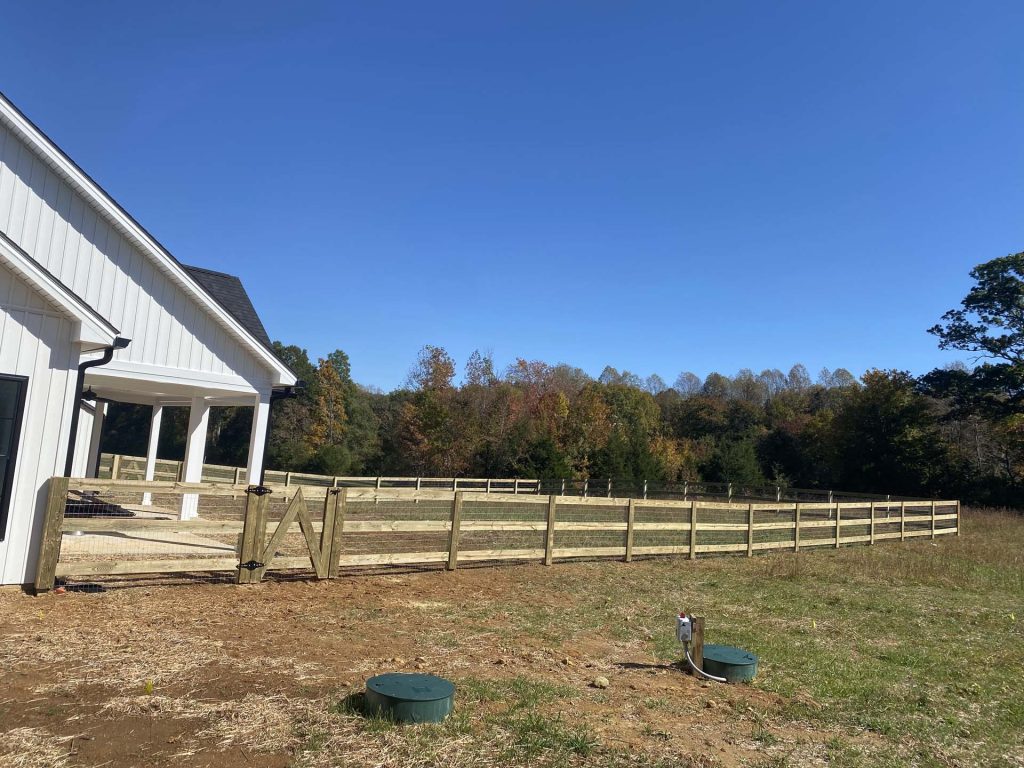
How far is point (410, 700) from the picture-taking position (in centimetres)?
437

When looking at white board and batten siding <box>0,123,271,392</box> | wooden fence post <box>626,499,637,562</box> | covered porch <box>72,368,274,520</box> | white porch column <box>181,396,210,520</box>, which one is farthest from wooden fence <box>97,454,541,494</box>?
wooden fence post <box>626,499,637,562</box>

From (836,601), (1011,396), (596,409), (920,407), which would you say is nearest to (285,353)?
(596,409)

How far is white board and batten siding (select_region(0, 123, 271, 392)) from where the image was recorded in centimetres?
1122

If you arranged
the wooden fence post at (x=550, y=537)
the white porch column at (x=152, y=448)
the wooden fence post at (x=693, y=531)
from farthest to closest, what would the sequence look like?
the white porch column at (x=152, y=448), the wooden fence post at (x=693, y=531), the wooden fence post at (x=550, y=537)

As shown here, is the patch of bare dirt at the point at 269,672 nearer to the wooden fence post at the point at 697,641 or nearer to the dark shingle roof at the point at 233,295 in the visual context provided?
the wooden fence post at the point at 697,641

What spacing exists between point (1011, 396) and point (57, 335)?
46.5 metres

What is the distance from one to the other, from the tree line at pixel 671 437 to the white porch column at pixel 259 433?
88.9 feet

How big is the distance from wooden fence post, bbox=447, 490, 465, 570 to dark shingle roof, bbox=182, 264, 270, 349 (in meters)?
→ 5.91

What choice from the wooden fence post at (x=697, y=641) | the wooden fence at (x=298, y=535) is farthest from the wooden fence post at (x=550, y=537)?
the wooden fence post at (x=697, y=641)

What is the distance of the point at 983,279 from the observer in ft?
137

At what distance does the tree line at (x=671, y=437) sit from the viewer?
4053 cm

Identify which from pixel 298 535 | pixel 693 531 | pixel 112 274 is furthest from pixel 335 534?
pixel 693 531

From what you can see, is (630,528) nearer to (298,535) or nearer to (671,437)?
(298,535)

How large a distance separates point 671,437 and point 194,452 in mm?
51741
